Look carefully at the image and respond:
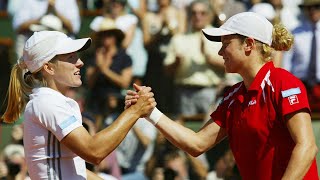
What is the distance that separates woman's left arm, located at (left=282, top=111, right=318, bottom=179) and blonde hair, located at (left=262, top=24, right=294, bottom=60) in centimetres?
43

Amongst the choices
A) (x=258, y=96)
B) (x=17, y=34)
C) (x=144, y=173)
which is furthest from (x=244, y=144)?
(x=17, y=34)

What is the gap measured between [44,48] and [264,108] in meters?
1.22

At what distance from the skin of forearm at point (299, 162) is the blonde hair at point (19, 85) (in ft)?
4.46

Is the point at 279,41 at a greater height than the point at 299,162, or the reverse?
the point at 279,41

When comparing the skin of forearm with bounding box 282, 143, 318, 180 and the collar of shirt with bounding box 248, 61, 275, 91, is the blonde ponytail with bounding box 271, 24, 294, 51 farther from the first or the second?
the skin of forearm with bounding box 282, 143, 318, 180

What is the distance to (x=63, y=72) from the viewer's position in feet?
16.6

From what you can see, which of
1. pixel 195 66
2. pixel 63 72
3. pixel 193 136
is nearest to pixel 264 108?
pixel 193 136

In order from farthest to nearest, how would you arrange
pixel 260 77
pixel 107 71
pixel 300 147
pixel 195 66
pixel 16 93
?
1. pixel 107 71
2. pixel 195 66
3. pixel 260 77
4. pixel 16 93
5. pixel 300 147

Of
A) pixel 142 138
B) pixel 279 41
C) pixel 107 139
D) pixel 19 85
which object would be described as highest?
pixel 279 41

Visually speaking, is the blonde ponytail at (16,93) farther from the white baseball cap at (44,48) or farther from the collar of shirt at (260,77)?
the collar of shirt at (260,77)

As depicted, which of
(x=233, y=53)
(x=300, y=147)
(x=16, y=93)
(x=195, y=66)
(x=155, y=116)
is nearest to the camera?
(x=300, y=147)

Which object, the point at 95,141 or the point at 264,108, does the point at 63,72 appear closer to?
the point at 95,141

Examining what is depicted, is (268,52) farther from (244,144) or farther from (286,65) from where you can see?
(286,65)

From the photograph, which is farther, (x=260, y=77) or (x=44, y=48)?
(x=260, y=77)
